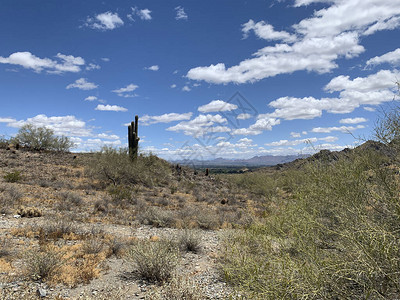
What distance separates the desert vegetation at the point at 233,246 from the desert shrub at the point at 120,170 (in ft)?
22.9

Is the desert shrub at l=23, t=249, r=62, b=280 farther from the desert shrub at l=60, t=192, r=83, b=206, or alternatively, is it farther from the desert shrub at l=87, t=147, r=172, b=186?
the desert shrub at l=87, t=147, r=172, b=186

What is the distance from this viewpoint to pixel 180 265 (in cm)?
611

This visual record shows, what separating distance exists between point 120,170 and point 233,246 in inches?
644

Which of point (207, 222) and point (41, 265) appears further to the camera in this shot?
point (207, 222)

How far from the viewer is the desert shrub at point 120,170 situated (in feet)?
65.3

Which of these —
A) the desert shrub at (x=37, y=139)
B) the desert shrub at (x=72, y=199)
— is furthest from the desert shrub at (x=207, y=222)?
the desert shrub at (x=37, y=139)

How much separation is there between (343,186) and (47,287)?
598 centimetres

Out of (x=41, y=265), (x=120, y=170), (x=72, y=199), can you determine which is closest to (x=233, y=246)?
(x=41, y=265)

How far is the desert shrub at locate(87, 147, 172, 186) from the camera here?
65.3ft

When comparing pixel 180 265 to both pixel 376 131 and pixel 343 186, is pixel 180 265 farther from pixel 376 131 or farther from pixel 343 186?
pixel 376 131

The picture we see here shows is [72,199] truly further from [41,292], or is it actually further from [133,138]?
[133,138]

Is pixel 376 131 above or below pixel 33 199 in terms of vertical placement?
above

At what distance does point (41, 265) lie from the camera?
4930 millimetres

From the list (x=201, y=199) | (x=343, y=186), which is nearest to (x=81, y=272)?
(x=343, y=186)
